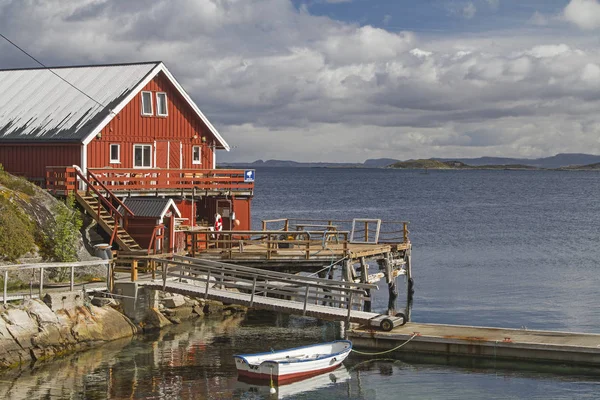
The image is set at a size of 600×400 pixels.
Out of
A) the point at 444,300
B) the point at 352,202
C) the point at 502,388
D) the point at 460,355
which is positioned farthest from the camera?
the point at 352,202

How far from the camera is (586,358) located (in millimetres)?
26156

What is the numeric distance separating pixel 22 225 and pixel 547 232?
55516mm

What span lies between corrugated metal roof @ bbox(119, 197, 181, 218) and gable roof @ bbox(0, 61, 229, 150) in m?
3.94

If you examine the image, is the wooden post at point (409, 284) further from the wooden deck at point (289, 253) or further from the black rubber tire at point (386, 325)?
the black rubber tire at point (386, 325)

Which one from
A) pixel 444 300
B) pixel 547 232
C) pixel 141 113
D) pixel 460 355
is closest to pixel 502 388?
pixel 460 355

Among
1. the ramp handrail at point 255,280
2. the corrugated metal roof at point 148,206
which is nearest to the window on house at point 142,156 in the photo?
the corrugated metal roof at point 148,206

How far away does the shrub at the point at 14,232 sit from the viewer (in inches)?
1257

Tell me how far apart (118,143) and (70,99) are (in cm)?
379

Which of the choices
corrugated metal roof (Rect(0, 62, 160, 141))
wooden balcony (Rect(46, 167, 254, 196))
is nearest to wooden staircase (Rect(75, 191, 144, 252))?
wooden balcony (Rect(46, 167, 254, 196))

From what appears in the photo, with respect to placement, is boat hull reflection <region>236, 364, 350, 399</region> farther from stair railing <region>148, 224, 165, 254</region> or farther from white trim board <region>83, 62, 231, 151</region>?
white trim board <region>83, 62, 231, 151</region>

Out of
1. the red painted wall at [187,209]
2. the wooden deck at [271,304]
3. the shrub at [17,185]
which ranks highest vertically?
the shrub at [17,185]

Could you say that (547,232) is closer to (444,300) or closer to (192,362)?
(444,300)

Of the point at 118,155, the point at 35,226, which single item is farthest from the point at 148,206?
the point at 118,155

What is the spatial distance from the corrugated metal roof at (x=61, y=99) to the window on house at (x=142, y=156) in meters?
2.69
